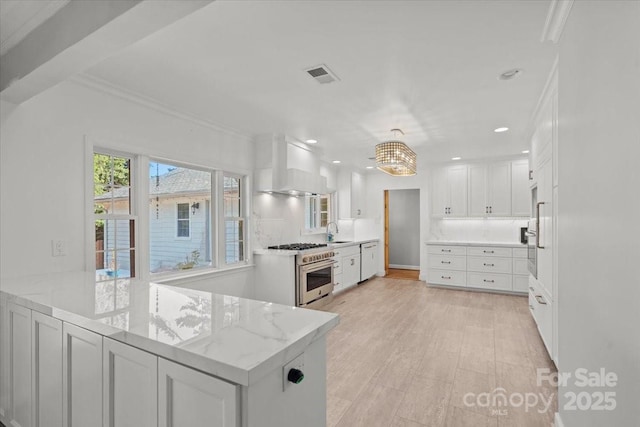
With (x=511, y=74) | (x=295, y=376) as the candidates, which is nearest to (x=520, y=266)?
(x=511, y=74)

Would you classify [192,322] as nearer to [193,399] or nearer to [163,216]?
[193,399]

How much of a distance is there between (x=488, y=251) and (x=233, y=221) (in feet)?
15.2

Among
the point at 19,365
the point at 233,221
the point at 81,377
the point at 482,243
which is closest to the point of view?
the point at 81,377

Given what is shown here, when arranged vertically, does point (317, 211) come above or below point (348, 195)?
below

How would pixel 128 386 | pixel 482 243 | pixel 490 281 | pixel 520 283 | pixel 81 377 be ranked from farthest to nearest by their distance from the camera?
1. pixel 482 243
2. pixel 490 281
3. pixel 520 283
4. pixel 81 377
5. pixel 128 386

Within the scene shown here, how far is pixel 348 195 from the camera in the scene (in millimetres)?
7117

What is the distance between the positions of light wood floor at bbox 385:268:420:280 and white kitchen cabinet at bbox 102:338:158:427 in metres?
6.75

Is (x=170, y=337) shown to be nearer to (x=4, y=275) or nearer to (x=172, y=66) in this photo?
(x=4, y=275)

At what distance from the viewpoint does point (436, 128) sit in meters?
4.21

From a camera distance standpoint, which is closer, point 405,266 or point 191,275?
Result: point 191,275

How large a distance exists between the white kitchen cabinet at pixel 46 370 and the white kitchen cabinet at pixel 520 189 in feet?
21.9

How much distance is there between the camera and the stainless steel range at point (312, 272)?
14.9 feet

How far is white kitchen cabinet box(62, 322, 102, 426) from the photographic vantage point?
1.37m

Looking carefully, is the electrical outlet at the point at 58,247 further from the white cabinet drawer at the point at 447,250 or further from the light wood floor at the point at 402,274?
the light wood floor at the point at 402,274
